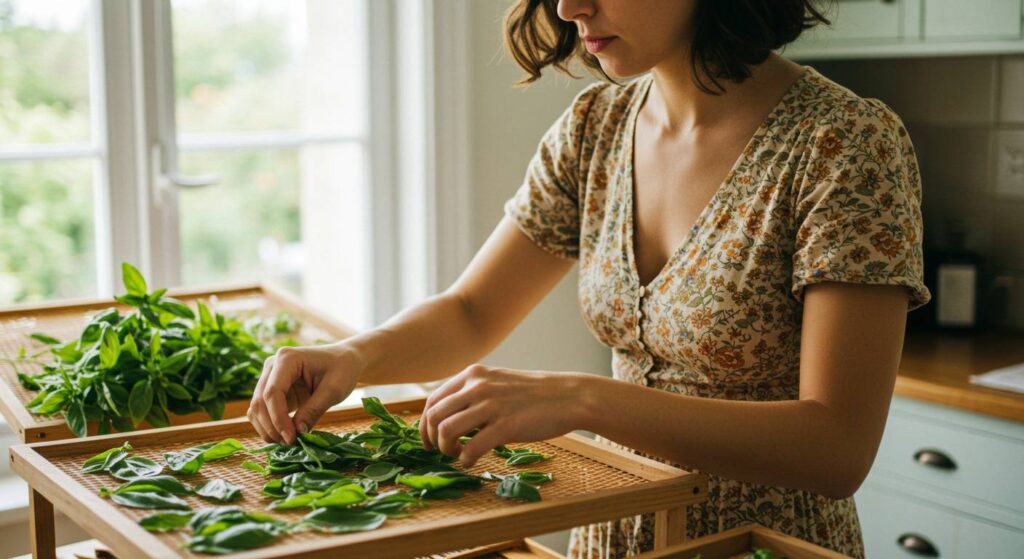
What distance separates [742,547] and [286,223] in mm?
1912

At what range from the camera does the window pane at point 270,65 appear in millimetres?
2502

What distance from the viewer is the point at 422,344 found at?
5.08 ft

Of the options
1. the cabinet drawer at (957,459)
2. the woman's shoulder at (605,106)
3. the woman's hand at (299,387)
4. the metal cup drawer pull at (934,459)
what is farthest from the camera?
the metal cup drawer pull at (934,459)

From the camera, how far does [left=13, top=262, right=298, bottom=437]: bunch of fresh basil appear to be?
142 cm

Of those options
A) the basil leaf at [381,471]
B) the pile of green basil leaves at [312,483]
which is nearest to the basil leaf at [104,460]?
the pile of green basil leaves at [312,483]

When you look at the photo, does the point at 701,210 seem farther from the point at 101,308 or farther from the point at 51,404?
the point at 101,308

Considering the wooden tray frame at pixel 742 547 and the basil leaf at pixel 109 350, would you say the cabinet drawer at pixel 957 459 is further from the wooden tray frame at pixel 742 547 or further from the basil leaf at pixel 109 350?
the basil leaf at pixel 109 350

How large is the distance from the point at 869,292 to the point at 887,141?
178 mm

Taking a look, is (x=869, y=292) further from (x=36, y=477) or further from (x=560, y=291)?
(x=560, y=291)

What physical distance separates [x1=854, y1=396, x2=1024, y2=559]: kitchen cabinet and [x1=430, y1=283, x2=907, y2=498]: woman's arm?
119 centimetres

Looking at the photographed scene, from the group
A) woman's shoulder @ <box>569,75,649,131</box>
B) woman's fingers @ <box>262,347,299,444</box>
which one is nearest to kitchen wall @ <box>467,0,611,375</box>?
woman's shoulder @ <box>569,75,649,131</box>

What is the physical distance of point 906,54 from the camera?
105 inches

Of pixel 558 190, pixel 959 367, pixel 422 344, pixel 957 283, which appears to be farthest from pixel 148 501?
pixel 957 283

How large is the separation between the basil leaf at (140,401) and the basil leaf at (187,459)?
0.81 ft
